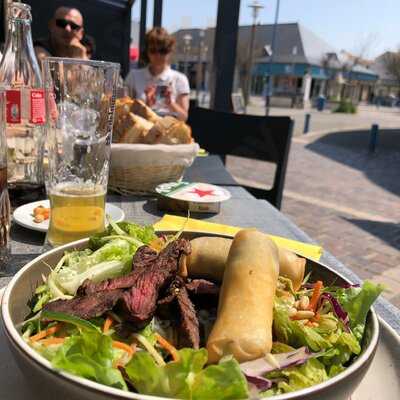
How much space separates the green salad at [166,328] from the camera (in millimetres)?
479

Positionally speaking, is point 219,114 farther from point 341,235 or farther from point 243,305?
point 243,305

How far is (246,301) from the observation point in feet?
1.94

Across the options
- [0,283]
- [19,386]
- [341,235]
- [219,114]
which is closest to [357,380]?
[19,386]

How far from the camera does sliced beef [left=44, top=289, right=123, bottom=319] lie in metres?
0.57

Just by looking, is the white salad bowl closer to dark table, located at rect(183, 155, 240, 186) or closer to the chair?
dark table, located at rect(183, 155, 240, 186)

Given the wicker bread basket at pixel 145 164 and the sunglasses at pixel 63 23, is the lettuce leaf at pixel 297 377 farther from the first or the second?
the sunglasses at pixel 63 23

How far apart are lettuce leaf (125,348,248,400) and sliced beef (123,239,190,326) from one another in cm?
10

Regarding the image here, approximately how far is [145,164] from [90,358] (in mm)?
1223

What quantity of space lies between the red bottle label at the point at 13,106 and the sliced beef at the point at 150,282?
1.01 metres

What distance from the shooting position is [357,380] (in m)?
0.53

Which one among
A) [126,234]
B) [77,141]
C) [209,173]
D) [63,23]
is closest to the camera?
[126,234]

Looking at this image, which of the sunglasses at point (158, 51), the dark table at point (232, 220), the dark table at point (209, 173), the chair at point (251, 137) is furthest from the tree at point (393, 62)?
the dark table at point (232, 220)

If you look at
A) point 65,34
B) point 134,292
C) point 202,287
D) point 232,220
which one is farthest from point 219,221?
point 65,34

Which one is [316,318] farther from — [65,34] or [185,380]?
[65,34]
